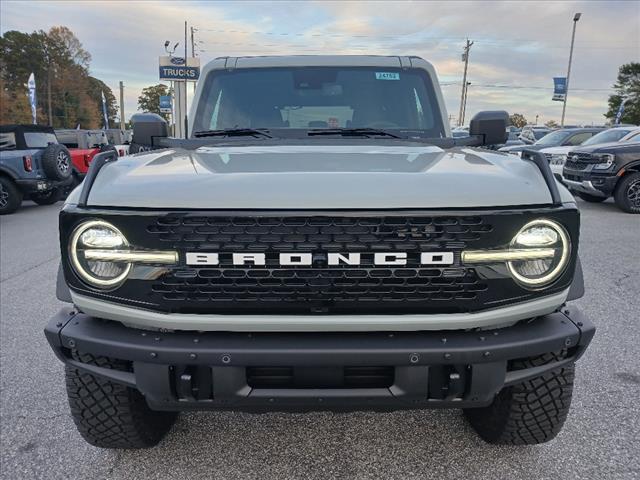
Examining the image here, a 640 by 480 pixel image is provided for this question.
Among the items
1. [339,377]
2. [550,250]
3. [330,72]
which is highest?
[330,72]

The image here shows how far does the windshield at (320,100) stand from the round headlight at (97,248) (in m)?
1.66

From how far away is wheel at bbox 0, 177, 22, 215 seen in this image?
11.1 m

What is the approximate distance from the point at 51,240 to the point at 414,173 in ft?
25.4

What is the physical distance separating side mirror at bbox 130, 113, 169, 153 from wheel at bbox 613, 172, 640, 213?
9.72 m

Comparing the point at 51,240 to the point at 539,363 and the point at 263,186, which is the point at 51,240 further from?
the point at 539,363

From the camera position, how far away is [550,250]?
1.97m

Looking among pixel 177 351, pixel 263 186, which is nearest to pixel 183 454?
pixel 177 351

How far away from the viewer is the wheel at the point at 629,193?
1027cm

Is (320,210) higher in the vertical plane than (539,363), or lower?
higher

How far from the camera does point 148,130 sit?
3.35 m

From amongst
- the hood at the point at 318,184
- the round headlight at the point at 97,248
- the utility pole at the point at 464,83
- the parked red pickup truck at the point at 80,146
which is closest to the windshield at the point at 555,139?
the parked red pickup truck at the point at 80,146

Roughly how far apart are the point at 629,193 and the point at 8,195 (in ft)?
41.2

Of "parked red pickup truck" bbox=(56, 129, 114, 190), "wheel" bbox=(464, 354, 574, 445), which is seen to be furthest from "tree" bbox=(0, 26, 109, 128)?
"wheel" bbox=(464, 354, 574, 445)

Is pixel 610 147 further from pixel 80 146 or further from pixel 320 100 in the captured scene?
pixel 80 146
